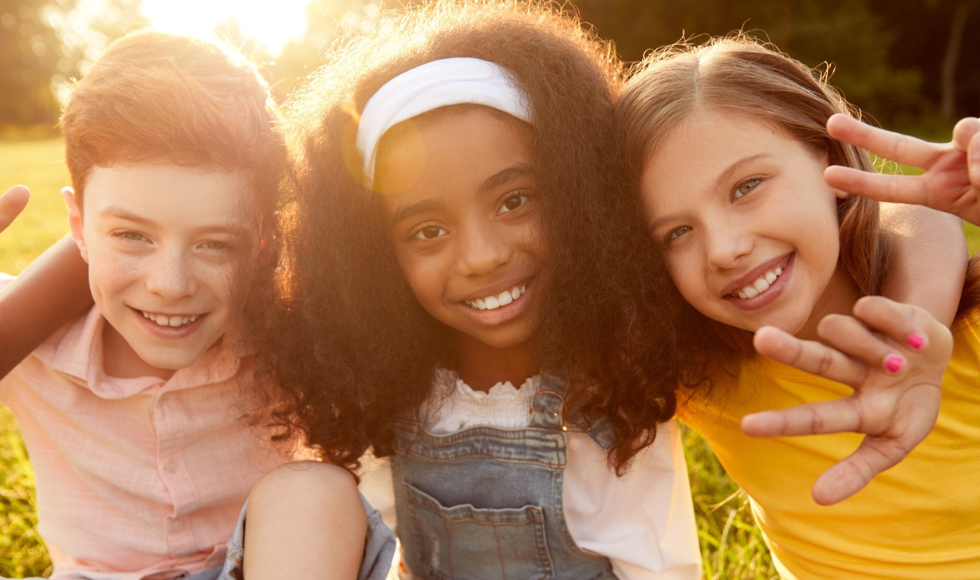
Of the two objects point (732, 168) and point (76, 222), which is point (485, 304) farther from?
point (76, 222)

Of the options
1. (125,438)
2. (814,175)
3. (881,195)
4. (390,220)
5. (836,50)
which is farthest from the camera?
(836,50)

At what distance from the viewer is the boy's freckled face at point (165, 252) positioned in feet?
5.39

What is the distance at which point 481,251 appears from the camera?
5.17 ft

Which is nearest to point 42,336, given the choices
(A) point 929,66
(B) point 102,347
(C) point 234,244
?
(B) point 102,347

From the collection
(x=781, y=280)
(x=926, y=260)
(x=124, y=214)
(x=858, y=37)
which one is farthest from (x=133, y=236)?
(x=858, y=37)

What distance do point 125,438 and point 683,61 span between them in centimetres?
161

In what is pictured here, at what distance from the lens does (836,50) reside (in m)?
14.9

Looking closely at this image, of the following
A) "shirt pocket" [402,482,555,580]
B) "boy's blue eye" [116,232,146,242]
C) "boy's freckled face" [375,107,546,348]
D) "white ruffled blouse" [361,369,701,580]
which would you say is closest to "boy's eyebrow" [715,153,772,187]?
"boy's freckled face" [375,107,546,348]

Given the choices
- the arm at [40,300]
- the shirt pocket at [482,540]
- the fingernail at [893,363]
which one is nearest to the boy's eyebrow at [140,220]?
the arm at [40,300]

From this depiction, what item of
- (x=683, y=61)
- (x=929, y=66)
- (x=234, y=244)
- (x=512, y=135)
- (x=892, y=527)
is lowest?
(x=892, y=527)

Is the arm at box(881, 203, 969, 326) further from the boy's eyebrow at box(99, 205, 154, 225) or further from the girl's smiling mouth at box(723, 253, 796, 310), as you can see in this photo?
the boy's eyebrow at box(99, 205, 154, 225)

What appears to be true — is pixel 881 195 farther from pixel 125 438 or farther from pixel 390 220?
pixel 125 438

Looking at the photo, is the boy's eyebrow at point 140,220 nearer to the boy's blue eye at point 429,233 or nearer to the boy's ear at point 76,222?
the boy's ear at point 76,222

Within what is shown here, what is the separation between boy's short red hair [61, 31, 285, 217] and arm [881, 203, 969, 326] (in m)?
1.42
